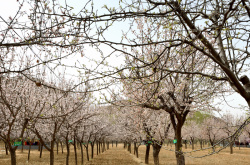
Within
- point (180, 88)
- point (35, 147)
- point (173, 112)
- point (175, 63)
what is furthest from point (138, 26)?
point (35, 147)

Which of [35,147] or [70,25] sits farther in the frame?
[35,147]

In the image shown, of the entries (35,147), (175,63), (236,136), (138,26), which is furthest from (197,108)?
(35,147)

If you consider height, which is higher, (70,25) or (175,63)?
(175,63)

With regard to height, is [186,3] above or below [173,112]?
above

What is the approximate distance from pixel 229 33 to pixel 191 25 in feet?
2.72

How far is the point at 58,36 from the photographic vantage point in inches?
135

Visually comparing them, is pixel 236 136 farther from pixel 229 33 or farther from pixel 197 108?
pixel 197 108

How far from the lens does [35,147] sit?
49.5 m

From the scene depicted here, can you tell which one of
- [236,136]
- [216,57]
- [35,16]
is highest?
[35,16]

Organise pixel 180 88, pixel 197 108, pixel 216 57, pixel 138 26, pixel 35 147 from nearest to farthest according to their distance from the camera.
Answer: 1. pixel 216 57
2. pixel 180 88
3. pixel 197 108
4. pixel 138 26
5. pixel 35 147

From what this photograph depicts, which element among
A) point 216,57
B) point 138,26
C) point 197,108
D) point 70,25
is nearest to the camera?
point 70,25

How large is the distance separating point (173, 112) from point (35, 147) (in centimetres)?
4802

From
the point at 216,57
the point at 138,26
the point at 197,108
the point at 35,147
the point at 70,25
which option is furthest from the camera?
the point at 35,147

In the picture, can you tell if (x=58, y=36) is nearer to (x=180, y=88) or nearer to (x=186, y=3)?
(x=186, y=3)
